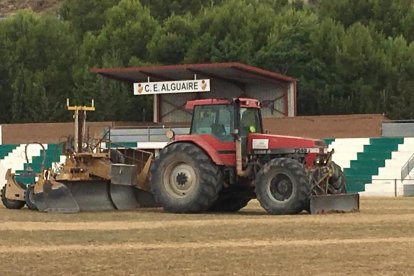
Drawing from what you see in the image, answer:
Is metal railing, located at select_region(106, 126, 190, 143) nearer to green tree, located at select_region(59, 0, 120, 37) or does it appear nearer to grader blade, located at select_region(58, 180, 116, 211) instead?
grader blade, located at select_region(58, 180, 116, 211)

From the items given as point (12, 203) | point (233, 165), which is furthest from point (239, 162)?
point (12, 203)

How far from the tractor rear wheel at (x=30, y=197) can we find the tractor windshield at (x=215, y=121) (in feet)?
12.9

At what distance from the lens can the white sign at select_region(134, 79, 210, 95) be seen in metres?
47.7

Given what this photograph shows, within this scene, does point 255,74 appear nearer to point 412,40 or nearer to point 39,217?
point 412,40

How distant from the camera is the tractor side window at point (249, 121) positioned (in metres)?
20.2

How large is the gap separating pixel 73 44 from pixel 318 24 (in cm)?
1606

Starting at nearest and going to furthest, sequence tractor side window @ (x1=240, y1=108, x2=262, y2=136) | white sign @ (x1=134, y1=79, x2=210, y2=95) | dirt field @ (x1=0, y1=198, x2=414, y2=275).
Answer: dirt field @ (x1=0, y1=198, x2=414, y2=275) < tractor side window @ (x1=240, y1=108, x2=262, y2=136) < white sign @ (x1=134, y1=79, x2=210, y2=95)

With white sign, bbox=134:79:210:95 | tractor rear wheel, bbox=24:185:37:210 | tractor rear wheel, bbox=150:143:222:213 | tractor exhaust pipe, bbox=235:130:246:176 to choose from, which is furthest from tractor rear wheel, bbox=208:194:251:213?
white sign, bbox=134:79:210:95

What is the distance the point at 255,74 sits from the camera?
4725cm

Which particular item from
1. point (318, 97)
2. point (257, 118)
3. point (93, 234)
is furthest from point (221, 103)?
point (318, 97)

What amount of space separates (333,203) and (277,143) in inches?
68.0

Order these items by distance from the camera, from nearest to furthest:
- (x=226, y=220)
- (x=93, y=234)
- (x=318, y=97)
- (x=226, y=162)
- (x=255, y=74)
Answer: (x=93, y=234), (x=226, y=220), (x=226, y=162), (x=255, y=74), (x=318, y=97)

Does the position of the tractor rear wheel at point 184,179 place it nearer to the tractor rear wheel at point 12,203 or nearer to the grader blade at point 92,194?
the grader blade at point 92,194

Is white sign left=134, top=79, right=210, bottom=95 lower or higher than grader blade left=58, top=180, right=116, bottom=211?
higher
